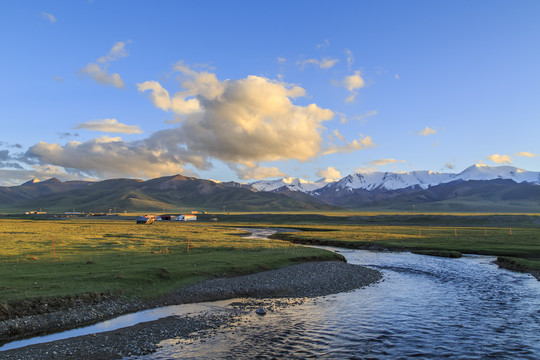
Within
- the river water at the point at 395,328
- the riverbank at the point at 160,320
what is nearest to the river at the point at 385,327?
the river water at the point at 395,328

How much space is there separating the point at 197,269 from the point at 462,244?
64139mm

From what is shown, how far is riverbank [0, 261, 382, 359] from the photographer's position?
20734 millimetres

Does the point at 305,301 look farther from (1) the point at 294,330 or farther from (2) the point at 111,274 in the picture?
(2) the point at 111,274

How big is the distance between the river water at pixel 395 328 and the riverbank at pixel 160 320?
1.78 meters

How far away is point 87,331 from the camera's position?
79.3 feet

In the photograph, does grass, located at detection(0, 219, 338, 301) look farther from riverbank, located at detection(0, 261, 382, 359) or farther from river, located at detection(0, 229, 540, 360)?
river, located at detection(0, 229, 540, 360)

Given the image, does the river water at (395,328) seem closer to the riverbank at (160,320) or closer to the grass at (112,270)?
the riverbank at (160,320)

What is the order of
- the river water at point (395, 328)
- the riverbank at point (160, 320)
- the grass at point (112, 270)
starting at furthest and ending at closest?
the grass at point (112, 270) → the river water at point (395, 328) → the riverbank at point (160, 320)

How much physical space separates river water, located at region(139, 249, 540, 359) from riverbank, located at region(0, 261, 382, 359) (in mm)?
1777

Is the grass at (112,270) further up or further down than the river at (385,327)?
further up

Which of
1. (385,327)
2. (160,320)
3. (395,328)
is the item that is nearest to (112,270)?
(160,320)

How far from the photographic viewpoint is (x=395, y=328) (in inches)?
1017

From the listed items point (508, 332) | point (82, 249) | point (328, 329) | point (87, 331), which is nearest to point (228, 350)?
point (328, 329)

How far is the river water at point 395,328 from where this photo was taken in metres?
21.4
